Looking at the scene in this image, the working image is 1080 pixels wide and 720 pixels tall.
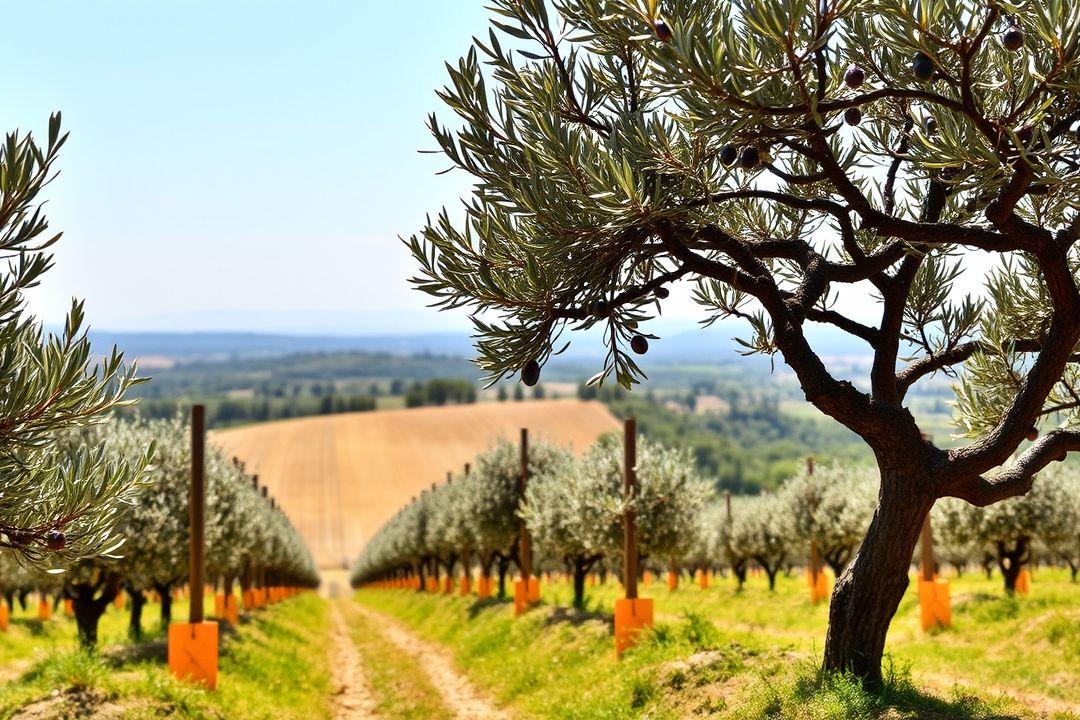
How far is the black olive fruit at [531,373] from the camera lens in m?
7.54

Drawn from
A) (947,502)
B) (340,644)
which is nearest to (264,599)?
(340,644)

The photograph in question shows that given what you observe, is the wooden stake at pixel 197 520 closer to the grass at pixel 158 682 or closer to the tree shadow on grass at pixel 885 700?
the grass at pixel 158 682

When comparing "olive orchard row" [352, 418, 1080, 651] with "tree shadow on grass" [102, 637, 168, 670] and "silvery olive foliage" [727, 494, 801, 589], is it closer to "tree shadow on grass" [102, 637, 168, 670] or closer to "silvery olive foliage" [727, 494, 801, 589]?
"silvery olive foliage" [727, 494, 801, 589]

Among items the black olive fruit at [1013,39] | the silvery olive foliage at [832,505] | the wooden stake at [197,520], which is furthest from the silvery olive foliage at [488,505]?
the black olive fruit at [1013,39]

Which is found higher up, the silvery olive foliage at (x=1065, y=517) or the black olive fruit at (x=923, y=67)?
the black olive fruit at (x=923, y=67)

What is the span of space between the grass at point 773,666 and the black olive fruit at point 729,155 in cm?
509

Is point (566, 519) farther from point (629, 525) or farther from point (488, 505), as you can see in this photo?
point (629, 525)

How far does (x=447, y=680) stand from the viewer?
20.0 meters

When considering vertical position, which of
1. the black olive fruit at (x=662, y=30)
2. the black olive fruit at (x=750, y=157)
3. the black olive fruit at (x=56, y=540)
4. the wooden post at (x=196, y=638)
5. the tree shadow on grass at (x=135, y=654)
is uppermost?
the black olive fruit at (x=662, y=30)

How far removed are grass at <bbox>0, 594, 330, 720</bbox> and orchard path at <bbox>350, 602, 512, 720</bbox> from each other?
7.56 ft

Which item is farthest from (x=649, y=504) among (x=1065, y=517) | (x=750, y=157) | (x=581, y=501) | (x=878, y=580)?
(x=750, y=157)

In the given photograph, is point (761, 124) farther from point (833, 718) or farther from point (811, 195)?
point (833, 718)

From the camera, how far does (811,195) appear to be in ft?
31.8

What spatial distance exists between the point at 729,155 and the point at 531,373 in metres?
2.40
